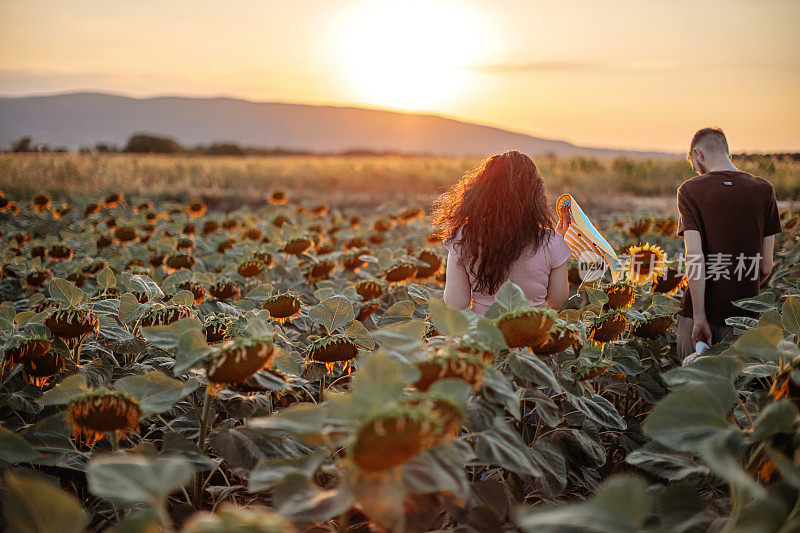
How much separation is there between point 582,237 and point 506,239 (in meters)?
0.31

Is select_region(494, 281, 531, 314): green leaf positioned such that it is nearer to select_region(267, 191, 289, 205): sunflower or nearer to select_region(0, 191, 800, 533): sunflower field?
select_region(0, 191, 800, 533): sunflower field

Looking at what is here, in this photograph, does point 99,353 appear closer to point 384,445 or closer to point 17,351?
point 17,351

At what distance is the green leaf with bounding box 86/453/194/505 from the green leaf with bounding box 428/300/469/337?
0.48 metres

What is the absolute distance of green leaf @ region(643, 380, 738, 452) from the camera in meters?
0.88

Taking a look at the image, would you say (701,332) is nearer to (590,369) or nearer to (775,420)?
(590,369)

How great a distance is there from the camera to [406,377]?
880 mm

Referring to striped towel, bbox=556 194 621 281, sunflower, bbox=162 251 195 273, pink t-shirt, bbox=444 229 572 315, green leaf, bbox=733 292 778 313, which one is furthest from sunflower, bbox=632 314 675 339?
sunflower, bbox=162 251 195 273

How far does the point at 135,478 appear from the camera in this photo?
679mm

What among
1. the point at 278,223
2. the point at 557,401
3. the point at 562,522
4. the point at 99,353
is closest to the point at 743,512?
the point at 562,522

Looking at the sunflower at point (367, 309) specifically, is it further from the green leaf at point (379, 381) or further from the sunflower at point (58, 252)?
the sunflower at point (58, 252)

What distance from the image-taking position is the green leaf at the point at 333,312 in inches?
60.7

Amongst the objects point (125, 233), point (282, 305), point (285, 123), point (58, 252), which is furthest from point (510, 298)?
point (285, 123)

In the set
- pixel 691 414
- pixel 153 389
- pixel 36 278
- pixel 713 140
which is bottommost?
pixel 36 278

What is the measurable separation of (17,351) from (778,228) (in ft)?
10.6
